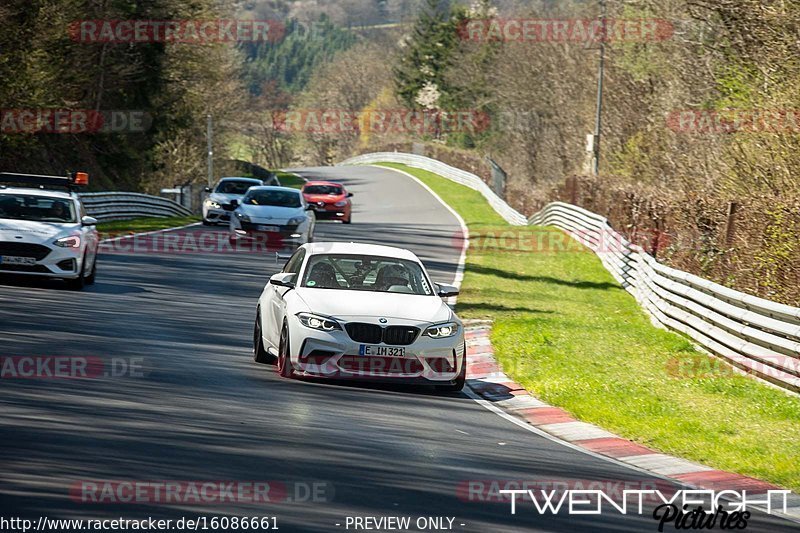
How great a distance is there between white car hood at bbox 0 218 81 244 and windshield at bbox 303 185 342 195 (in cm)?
2899

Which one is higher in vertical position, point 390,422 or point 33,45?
point 33,45

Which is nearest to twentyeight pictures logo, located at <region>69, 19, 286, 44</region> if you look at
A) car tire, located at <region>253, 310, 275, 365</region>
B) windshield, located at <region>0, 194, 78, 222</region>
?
windshield, located at <region>0, 194, 78, 222</region>

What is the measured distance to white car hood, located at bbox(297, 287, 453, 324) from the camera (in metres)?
13.8

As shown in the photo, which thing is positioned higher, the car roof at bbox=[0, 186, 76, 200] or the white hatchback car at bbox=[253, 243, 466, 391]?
the car roof at bbox=[0, 186, 76, 200]

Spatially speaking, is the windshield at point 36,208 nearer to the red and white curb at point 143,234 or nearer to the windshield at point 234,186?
the red and white curb at point 143,234

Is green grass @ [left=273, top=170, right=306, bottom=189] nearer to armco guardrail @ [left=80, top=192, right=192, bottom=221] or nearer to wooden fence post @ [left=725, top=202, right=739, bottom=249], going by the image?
armco guardrail @ [left=80, top=192, right=192, bottom=221]

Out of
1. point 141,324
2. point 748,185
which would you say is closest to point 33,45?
point 748,185

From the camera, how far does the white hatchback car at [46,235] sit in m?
20.7

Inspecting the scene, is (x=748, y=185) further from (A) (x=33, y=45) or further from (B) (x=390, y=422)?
(A) (x=33, y=45)

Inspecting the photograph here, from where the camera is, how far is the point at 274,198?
3300cm

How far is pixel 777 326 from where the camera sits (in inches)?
587

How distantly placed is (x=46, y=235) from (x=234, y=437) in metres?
11.9

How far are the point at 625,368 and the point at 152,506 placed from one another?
10428 millimetres

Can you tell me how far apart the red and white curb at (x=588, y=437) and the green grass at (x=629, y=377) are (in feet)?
0.65
